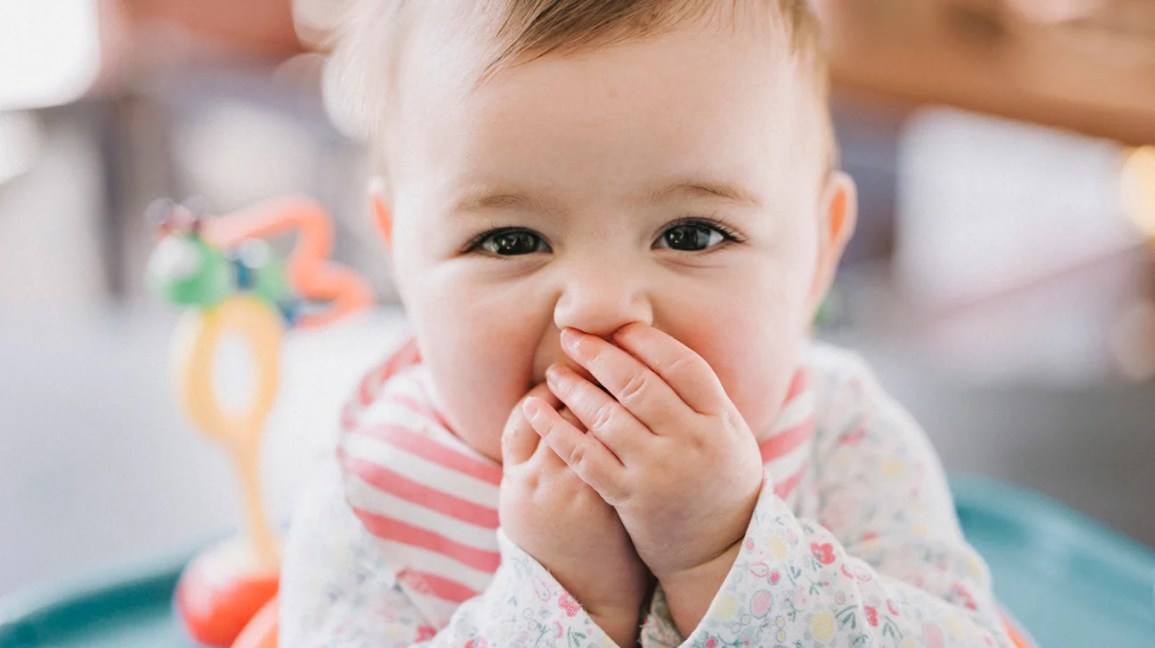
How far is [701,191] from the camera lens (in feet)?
1.49

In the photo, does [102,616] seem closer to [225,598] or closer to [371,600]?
[225,598]

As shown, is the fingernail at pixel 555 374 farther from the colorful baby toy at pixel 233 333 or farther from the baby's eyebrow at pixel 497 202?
the colorful baby toy at pixel 233 333

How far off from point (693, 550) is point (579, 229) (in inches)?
5.4

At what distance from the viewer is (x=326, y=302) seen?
0.78m

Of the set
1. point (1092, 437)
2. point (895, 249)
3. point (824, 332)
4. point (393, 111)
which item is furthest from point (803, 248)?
point (895, 249)

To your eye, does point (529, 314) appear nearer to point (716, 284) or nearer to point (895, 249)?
point (716, 284)

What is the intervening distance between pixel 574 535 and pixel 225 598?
1.17ft

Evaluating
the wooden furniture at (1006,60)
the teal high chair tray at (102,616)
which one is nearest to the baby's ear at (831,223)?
the teal high chair tray at (102,616)

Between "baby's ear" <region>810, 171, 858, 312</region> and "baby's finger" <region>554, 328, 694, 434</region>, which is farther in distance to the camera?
"baby's ear" <region>810, 171, 858, 312</region>

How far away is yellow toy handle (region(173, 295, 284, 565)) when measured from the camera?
703 mm

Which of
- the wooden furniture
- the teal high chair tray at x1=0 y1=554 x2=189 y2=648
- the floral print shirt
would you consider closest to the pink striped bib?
the floral print shirt

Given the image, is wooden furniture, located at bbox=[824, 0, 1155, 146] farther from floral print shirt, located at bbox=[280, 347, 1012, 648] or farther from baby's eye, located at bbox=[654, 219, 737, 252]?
baby's eye, located at bbox=[654, 219, 737, 252]

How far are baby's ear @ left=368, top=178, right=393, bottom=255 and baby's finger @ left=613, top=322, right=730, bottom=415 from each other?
0.19 m

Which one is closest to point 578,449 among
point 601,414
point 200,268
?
point 601,414
